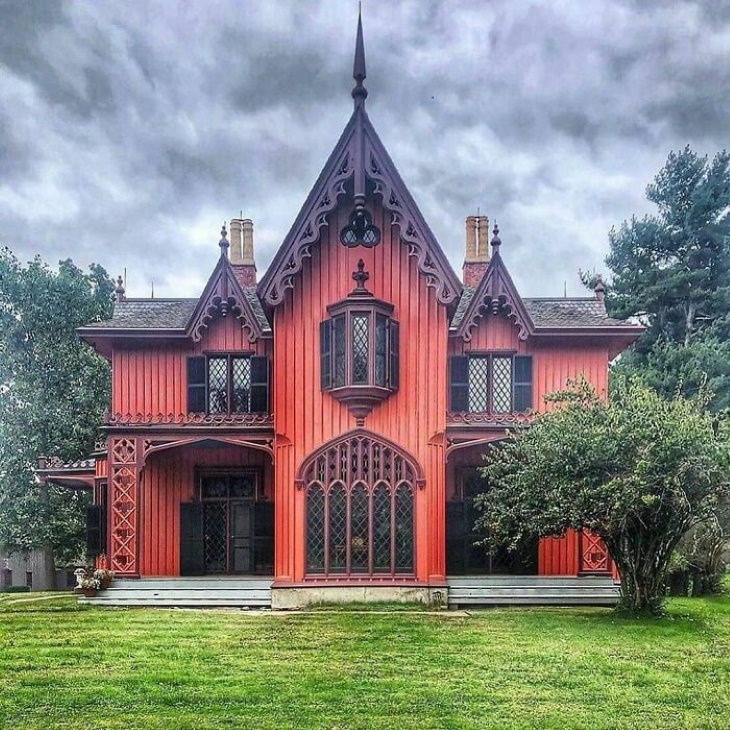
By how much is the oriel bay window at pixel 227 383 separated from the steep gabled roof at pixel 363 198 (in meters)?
3.43

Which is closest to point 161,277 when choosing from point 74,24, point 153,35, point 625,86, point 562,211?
point 153,35

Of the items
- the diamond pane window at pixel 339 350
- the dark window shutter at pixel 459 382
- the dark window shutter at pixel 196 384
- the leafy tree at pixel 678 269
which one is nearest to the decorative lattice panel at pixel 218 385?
the dark window shutter at pixel 196 384

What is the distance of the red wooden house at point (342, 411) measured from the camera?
16.4 meters

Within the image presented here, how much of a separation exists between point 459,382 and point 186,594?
Result: 28.6ft

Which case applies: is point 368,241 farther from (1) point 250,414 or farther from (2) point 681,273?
(2) point 681,273

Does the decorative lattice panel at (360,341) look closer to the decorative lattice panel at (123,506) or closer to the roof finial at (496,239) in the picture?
the roof finial at (496,239)

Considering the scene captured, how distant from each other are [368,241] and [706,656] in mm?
11222

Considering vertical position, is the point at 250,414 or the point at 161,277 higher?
the point at 161,277

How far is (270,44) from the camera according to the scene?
19.5m

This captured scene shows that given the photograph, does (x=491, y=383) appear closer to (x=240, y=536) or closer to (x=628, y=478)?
(x=628, y=478)

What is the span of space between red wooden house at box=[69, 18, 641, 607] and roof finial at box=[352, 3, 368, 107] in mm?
34

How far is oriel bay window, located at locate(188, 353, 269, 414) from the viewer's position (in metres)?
19.0

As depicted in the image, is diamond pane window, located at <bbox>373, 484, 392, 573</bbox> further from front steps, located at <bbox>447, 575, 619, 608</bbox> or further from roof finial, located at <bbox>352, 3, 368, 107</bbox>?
roof finial, located at <bbox>352, 3, 368, 107</bbox>

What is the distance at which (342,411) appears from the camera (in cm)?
1672
